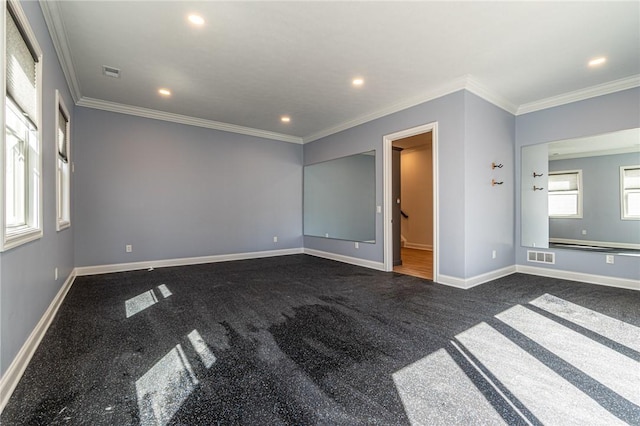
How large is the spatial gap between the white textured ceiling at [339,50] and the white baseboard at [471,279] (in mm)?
2474

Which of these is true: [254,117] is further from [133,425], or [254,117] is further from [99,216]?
[133,425]

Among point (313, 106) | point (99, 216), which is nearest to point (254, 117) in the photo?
point (313, 106)

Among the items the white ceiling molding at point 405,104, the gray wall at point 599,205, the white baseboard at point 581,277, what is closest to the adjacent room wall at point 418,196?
the white ceiling molding at point 405,104

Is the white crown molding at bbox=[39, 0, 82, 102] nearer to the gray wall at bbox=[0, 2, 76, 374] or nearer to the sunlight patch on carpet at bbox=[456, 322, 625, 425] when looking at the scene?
the gray wall at bbox=[0, 2, 76, 374]

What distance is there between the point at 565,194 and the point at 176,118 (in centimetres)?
651

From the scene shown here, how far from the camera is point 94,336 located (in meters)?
2.26

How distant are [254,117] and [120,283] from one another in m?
3.32

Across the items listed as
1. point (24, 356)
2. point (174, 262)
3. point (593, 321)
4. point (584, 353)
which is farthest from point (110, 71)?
point (593, 321)

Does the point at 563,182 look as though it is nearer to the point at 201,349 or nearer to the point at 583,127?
the point at 583,127

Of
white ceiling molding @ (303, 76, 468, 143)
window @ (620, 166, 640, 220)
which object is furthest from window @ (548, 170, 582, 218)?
white ceiling molding @ (303, 76, 468, 143)

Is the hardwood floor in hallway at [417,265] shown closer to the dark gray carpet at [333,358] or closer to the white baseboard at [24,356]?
the dark gray carpet at [333,358]

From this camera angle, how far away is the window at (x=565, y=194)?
14.2ft

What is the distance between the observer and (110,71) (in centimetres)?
342

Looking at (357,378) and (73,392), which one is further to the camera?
(357,378)
